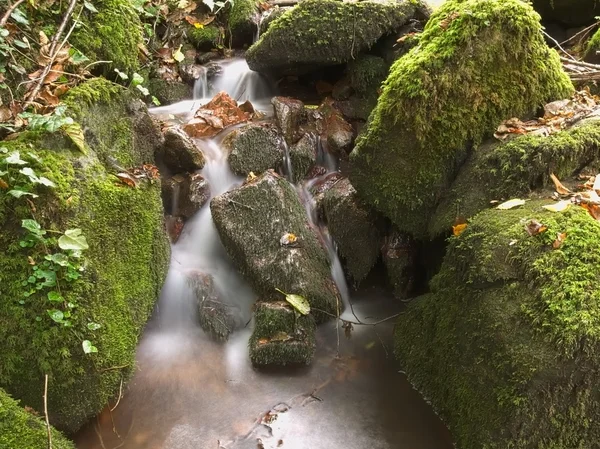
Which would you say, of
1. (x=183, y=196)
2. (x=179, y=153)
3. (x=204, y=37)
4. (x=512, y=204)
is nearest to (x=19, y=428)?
(x=183, y=196)

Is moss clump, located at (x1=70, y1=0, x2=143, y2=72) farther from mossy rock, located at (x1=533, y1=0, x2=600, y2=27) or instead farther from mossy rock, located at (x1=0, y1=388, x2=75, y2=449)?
mossy rock, located at (x1=533, y1=0, x2=600, y2=27)

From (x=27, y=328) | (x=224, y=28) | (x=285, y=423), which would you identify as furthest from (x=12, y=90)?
(x=224, y=28)

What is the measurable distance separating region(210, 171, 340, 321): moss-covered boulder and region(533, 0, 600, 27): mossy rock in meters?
4.83

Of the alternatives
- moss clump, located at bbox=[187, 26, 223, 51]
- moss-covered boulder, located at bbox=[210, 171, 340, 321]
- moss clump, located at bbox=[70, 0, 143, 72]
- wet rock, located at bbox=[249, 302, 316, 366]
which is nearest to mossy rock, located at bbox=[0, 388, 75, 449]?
wet rock, located at bbox=[249, 302, 316, 366]

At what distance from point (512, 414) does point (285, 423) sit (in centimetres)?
164

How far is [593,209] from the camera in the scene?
3.22 meters

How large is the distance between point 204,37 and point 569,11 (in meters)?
5.48

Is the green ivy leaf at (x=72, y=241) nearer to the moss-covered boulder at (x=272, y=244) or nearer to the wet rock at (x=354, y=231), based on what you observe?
the moss-covered boulder at (x=272, y=244)

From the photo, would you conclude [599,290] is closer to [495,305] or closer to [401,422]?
[495,305]

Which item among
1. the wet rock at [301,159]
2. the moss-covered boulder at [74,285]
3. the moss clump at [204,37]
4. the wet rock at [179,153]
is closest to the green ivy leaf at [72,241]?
the moss-covered boulder at [74,285]

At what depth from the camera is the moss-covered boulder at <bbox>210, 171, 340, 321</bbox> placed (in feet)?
14.9

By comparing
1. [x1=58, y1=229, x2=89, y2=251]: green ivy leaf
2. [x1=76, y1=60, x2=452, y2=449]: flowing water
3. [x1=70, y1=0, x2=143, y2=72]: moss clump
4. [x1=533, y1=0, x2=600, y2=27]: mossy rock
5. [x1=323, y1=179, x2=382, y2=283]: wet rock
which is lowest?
[x1=76, y1=60, x2=452, y2=449]: flowing water

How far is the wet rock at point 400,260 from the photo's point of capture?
15.7 ft

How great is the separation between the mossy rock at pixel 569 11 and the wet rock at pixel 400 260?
14.4 ft
